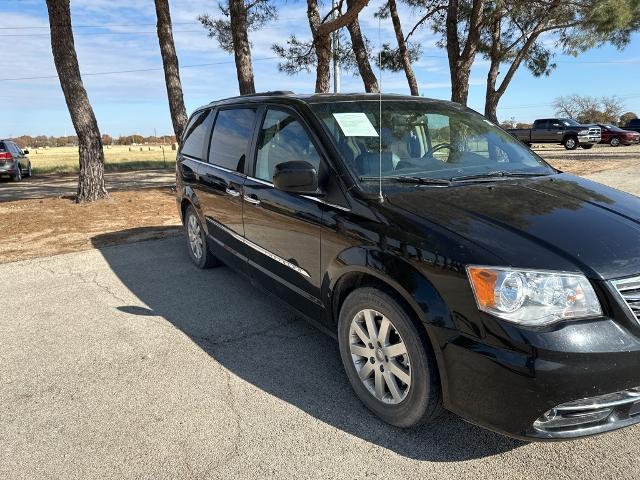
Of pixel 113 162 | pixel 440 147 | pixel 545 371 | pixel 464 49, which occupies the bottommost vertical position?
pixel 113 162

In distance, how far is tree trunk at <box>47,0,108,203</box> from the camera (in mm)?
9602

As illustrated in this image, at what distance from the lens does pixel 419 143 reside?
3559 millimetres

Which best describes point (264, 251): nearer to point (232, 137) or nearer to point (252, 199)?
point (252, 199)

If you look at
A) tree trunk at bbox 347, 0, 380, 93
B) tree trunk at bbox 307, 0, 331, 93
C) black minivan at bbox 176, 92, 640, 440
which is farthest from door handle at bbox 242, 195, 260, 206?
tree trunk at bbox 347, 0, 380, 93

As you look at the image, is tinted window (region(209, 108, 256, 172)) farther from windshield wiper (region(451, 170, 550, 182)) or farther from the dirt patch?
the dirt patch

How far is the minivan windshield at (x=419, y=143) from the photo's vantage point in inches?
127

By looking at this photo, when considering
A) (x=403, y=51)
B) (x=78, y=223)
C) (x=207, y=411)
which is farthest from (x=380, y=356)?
(x=403, y=51)

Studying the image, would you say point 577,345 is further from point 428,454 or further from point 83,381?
point 83,381

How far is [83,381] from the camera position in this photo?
10.8ft

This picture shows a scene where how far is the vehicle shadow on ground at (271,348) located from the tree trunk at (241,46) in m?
7.46

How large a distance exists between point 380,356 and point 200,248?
11.0 ft

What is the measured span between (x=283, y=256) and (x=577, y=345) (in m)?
2.06

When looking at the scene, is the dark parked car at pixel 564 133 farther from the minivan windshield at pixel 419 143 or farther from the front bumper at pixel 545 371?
the front bumper at pixel 545 371

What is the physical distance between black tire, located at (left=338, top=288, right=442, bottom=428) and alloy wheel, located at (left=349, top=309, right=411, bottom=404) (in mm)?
15
